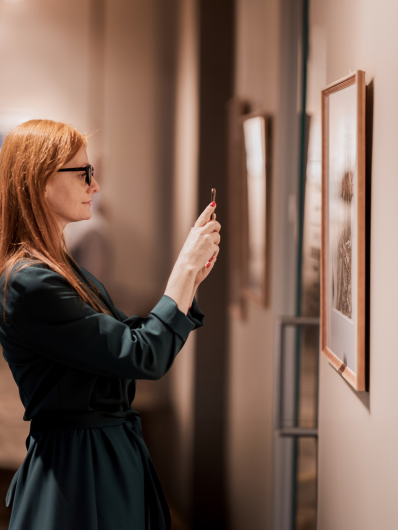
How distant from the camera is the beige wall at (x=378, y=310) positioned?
3.01 feet

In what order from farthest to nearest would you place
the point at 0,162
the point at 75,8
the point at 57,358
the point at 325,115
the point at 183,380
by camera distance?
the point at 183,380, the point at 75,8, the point at 325,115, the point at 0,162, the point at 57,358

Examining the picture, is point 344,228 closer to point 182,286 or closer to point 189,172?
point 182,286

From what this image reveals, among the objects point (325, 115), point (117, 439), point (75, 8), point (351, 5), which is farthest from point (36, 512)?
point (75, 8)

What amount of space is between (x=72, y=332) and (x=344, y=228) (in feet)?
2.10

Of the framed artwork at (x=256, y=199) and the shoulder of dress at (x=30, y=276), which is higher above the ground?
the framed artwork at (x=256, y=199)

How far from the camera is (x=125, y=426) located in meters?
1.03

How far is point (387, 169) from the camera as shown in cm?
94

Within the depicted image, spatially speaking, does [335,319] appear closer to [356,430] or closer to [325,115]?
[356,430]

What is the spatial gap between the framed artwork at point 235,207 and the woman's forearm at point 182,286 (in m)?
0.73

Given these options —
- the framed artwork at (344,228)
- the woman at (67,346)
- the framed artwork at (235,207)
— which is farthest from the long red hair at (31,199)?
the framed artwork at (235,207)

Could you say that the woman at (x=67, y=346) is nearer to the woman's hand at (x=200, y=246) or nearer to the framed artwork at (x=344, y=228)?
the woman's hand at (x=200, y=246)

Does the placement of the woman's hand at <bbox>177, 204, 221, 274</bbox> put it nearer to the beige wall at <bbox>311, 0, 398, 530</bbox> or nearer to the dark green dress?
the dark green dress

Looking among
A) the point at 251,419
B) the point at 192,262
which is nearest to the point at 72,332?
the point at 192,262

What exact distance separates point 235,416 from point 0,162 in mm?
1141
